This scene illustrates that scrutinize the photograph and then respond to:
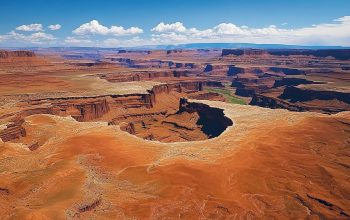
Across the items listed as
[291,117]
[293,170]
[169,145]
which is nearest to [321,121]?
[291,117]

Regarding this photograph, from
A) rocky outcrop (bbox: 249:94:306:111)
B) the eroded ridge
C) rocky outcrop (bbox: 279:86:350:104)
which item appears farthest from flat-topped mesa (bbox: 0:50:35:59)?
rocky outcrop (bbox: 279:86:350:104)

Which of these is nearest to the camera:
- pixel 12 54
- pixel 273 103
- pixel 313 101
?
pixel 313 101

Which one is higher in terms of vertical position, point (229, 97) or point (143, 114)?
point (143, 114)

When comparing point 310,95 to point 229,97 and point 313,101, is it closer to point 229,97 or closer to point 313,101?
point 313,101

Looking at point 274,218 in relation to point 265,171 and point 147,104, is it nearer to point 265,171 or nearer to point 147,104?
point 265,171

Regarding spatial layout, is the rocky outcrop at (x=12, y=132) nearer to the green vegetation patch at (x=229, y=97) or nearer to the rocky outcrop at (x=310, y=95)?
the rocky outcrop at (x=310, y=95)

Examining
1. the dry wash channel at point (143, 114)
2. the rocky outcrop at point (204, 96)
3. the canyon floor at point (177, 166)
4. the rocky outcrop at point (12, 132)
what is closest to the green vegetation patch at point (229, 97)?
the rocky outcrop at point (204, 96)

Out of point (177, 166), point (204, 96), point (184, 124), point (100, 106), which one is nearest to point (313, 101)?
point (204, 96)

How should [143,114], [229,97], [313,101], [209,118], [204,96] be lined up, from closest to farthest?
1. [209,118]
2. [143,114]
3. [313,101]
4. [204,96]
5. [229,97]

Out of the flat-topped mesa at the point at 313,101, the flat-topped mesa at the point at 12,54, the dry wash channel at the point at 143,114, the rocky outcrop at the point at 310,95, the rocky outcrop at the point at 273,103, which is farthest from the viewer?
the flat-topped mesa at the point at 12,54

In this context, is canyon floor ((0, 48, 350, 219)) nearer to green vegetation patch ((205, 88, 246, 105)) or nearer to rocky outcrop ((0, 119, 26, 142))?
rocky outcrop ((0, 119, 26, 142))

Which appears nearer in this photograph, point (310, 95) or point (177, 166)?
point (177, 166)

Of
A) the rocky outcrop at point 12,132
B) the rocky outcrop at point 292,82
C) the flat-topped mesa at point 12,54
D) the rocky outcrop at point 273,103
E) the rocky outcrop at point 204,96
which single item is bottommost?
the rocky outcrop at point 273,103
